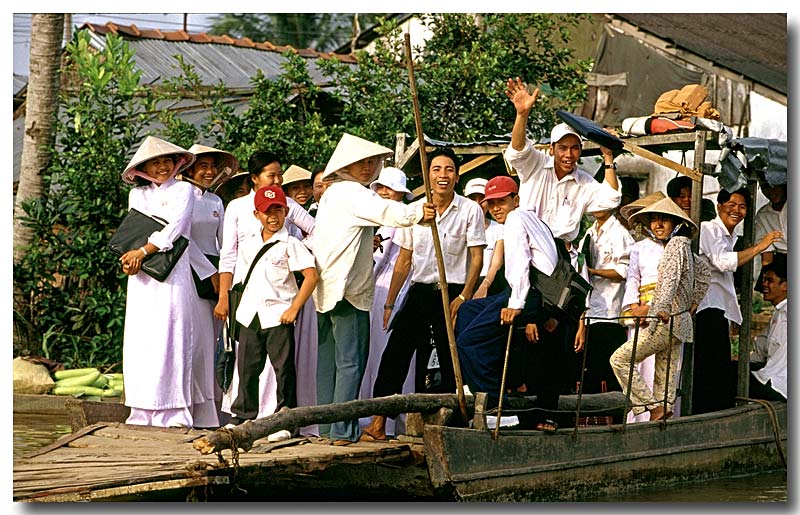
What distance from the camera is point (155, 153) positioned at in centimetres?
762

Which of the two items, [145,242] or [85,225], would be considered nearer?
[145,242]

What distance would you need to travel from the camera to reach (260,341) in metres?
7.34

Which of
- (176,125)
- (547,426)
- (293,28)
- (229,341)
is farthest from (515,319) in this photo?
A: (293,28)

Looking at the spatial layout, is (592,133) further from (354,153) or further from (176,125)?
(176,125)

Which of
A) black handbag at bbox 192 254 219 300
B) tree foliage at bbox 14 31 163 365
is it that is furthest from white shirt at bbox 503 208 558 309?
tree foliage at bbox 14 31 163 365

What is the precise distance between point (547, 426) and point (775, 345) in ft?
8.06

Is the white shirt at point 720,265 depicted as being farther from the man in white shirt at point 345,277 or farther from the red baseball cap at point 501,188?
the man in white shirt at point 345,277

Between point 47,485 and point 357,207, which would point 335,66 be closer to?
point 357,207

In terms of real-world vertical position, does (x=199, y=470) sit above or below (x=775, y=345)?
Answer: below

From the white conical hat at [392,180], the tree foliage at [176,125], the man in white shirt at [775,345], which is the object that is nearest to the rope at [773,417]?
the man in white shirt at [775,345]

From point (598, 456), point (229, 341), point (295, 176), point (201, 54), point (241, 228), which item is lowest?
point (598, 456)

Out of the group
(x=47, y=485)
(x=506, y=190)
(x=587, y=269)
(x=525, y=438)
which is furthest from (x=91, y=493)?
(x=587, y=269)

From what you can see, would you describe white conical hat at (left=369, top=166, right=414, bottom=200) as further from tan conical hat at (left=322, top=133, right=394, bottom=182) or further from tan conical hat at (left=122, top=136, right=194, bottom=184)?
tan conical hat at (left=122, top=136, right=194, bottom=184)

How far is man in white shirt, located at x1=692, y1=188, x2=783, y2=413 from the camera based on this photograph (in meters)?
8.34
